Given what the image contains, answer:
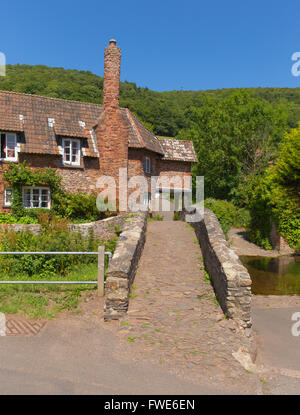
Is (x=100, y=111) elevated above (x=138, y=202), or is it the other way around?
(x=100, y=111)

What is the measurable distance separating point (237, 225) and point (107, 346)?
2943 cm

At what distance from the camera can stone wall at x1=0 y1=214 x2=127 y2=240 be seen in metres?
15.6

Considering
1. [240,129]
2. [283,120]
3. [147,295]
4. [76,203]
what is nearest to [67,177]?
[76,203]

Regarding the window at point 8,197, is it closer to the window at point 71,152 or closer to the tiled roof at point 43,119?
the tiled roof at point 43,119

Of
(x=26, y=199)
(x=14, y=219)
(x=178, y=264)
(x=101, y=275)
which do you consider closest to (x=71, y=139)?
(x=26, y=199)

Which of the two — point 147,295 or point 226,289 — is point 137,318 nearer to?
point 147,295

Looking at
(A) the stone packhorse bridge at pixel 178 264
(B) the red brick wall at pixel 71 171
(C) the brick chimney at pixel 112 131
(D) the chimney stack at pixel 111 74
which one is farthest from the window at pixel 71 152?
(A) the stone packhorse bridge at pixel 178 264

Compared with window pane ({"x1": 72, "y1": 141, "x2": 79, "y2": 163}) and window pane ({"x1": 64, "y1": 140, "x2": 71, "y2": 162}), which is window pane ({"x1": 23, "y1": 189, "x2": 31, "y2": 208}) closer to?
window pane ({"x1": 64, "y1": 140, "x2": 71, "y2": 162})

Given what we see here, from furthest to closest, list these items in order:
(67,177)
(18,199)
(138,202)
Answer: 1. (138,202)
2. (67,177)
3. (18,199)

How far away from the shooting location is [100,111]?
24875 mm

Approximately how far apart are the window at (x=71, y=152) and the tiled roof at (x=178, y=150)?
860 cm

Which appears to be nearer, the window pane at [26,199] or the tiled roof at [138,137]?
the window pane at [26,199]

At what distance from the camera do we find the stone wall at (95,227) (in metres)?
15.6

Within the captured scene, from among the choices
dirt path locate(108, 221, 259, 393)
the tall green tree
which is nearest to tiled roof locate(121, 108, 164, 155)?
dirt path locate(108, 221, 259, 393)
